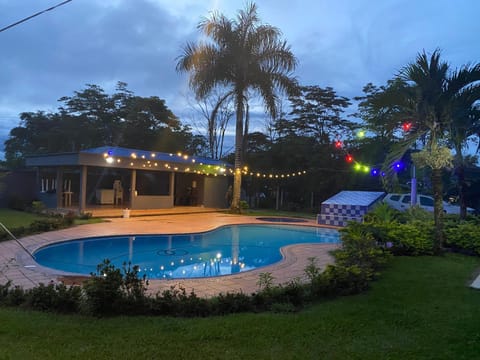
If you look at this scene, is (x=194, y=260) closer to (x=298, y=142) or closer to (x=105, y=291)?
(x=105, y=291)

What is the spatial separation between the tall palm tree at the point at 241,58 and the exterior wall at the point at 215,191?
534 centimetres

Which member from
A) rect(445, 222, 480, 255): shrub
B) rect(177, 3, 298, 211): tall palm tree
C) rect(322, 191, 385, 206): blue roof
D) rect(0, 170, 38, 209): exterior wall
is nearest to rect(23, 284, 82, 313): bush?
rect(445, 222, 480, 255): shrub

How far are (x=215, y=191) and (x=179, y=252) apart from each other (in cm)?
1029

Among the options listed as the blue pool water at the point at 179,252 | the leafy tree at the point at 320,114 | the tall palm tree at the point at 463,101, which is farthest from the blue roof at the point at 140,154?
the tall palm tree at the point at 463,101

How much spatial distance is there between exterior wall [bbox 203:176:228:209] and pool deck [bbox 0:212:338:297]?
23.5 ft

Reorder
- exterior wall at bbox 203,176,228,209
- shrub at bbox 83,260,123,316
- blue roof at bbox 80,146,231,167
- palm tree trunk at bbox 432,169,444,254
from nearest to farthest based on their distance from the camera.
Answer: shrub at bbox 83,260,123,316
palm tree trunk at bbox 432,169,444,254
blue roof at bbox 80,146,231,167
exterior wall at bbox 203,176,228,209

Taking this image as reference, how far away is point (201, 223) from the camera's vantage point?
12.2m

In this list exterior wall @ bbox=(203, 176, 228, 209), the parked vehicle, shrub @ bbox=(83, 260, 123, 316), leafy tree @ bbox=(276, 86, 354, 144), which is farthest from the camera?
leafy tree @ bbox=(276, 86, 354, 144)

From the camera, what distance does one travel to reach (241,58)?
47.6ft

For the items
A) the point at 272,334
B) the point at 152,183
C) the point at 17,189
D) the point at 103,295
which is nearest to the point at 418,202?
the point at 272,334

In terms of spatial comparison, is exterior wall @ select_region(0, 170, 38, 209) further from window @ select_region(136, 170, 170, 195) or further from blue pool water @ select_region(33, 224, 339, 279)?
blue pool water @ select_region(33, 224, 339, 279)

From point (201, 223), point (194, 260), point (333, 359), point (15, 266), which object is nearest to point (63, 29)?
point (15, 266)

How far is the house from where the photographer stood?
13.2 m

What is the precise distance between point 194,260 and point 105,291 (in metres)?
4.47
